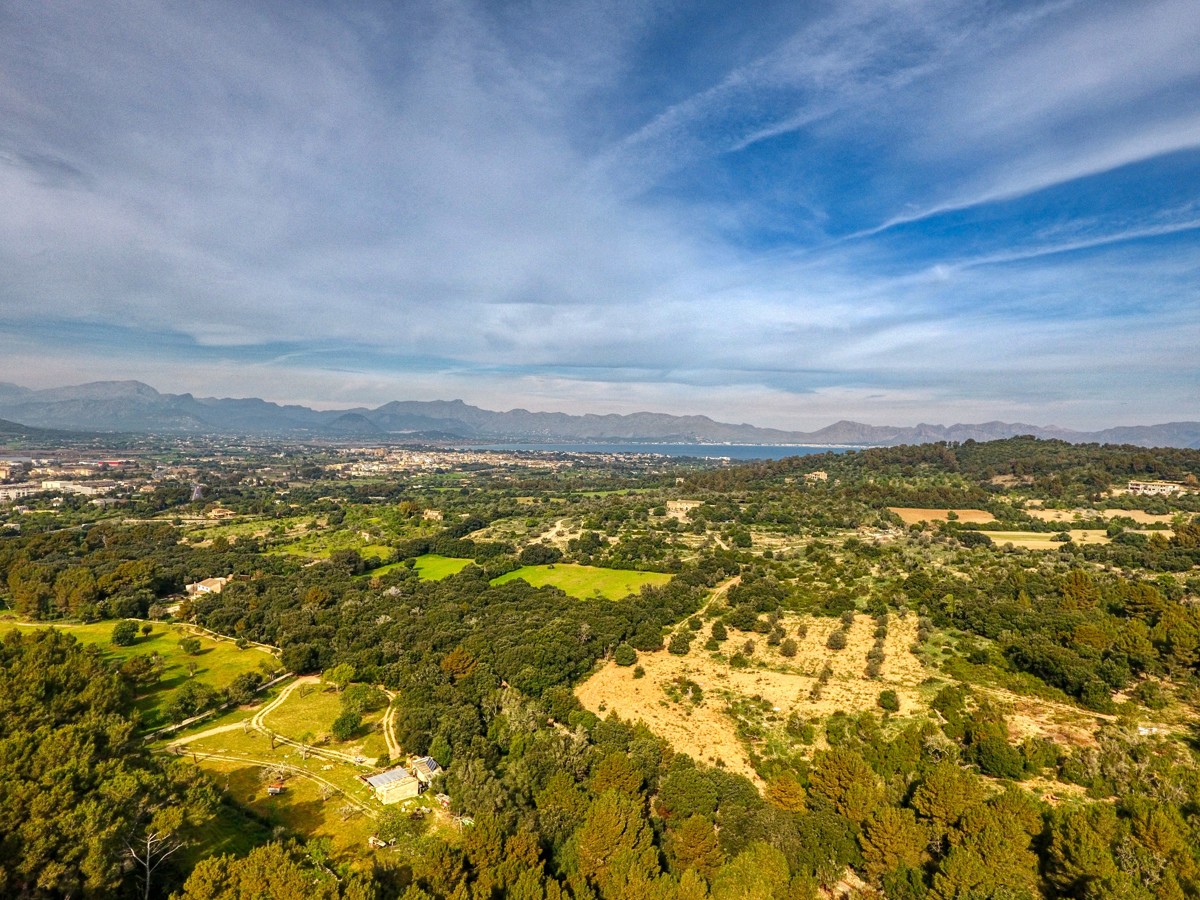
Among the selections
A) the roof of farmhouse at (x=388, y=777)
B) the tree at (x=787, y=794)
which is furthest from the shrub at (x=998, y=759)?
the roof of farmhouse at (x=388, y=777)

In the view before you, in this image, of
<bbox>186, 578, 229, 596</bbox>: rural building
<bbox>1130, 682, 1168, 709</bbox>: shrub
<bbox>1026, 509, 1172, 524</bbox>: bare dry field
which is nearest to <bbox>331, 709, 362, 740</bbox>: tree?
<bbox>186, 578, 229, 596</bbox>: rural building

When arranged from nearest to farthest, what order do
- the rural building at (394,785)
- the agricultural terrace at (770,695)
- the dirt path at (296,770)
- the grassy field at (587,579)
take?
the dirt path at (296,770) < the rural building at (394,785) < the agricultural terrace at (770,695) < the grassy field at (587,579)

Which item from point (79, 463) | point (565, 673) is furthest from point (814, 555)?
point (79, 463)

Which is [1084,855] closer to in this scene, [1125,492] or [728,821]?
[728,821]

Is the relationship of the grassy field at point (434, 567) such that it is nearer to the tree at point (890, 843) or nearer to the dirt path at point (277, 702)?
the dirt path at point (277, 702)

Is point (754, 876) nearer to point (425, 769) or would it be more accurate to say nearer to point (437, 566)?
point (425, 769)

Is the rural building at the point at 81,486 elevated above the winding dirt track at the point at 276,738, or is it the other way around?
the rural building at the point at 81,486

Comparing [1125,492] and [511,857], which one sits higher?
[1125,492]
